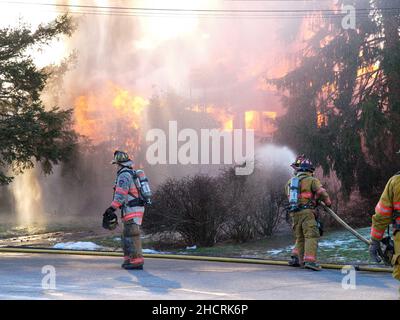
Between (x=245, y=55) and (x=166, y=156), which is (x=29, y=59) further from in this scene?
(x=166, y=156)

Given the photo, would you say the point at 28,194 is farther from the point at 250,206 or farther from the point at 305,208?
the point at 305,208

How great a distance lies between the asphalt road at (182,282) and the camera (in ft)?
25.3

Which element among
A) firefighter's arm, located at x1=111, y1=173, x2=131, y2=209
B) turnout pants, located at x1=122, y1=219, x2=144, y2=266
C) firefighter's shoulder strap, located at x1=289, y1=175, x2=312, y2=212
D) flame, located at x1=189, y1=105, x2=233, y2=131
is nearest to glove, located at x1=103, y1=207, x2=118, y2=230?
firefighter's arm, located at x1=111, y1=173, x2=131, y2=209

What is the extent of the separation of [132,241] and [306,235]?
249cm

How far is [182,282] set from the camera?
29.1 feet

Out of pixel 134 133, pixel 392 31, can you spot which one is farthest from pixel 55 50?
pixel 392 31

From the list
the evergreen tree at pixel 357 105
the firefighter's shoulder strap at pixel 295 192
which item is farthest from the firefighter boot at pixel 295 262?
the evergreen tree at pixel 357 105

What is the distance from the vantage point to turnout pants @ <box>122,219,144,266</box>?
1032 cm

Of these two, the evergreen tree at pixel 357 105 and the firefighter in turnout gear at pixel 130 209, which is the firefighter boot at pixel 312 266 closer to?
the firefighter in turnout gear at pixel 130 209

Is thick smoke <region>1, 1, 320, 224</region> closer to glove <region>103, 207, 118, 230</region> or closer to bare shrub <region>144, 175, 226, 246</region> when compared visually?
bare shrub <region>144, 175, 226, 246</region>

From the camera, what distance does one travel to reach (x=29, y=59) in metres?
18.8

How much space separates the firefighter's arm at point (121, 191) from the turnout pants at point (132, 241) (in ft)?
1.02
